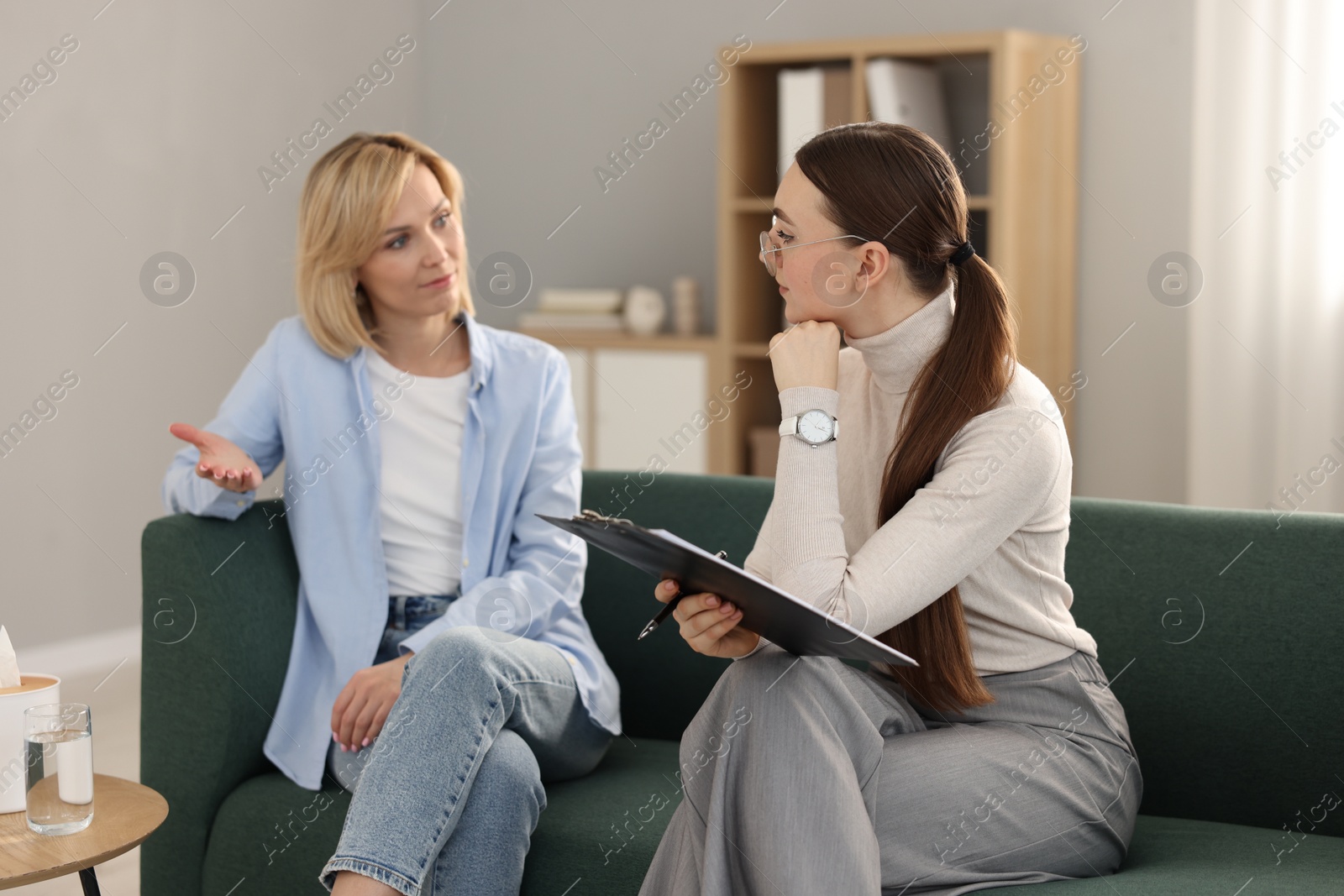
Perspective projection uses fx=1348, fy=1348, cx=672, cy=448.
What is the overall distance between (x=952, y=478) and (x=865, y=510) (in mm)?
208

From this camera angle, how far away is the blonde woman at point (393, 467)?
75.2 inches

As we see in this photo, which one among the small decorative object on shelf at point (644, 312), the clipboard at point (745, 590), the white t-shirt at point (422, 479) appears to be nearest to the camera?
the clipboard at point (745, 590)

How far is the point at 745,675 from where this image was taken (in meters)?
1.42

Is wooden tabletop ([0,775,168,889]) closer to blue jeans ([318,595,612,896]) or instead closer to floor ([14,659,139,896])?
blue jeans ([318,595,612,896])

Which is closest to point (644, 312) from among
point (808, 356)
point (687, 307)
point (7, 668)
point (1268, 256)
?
point (687, 307)

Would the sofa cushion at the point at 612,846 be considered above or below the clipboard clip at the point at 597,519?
below

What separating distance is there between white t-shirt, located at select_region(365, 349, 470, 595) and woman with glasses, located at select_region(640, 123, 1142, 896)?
57 centimetres

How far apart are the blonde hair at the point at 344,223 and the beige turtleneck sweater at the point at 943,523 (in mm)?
800

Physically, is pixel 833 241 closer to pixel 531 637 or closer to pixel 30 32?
pixel 531 637

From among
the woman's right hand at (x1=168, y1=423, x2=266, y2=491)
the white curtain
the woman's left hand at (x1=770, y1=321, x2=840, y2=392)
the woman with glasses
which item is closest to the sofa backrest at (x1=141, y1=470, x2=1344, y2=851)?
the woman's right hand at (x1=168, y1=423, x2=266, y2=491)

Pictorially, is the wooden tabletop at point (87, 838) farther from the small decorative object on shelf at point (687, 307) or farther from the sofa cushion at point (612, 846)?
the small decorative object on shelf at point (687, 307)

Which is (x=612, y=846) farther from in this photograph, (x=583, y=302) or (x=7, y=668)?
(x=583, y=302)

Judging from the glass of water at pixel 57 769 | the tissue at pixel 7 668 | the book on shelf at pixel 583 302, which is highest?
the book on shelf at pixel 583 302

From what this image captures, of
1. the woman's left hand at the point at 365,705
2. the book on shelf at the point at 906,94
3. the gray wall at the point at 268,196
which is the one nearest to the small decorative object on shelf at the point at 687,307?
the gray wall at the point at 268,196
